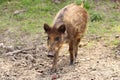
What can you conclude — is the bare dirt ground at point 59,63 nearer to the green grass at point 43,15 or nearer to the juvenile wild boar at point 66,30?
the juvenile wild boar at point 66,30

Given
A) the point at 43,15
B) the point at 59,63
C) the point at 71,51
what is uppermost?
the point at 43,15

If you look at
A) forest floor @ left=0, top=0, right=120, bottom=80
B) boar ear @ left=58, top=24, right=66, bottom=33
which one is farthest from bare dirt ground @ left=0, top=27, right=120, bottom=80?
boar ear @ left=58, top=24, right=66, bottom=33

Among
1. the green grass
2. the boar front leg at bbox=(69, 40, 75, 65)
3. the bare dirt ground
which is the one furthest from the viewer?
the green grass

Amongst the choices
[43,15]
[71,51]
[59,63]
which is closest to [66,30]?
[71,51]

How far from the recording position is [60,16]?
7.25m

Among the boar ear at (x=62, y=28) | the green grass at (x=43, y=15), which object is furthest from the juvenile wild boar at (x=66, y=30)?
the green grass at (x=43, y=15)

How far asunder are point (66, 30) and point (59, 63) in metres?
0.84

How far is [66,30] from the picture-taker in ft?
23.1

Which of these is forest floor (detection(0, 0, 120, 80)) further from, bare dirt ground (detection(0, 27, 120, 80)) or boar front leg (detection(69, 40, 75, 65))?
boar front leg (detection(69, 40, 75, 65))

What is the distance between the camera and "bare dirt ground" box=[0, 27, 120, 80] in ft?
22.1

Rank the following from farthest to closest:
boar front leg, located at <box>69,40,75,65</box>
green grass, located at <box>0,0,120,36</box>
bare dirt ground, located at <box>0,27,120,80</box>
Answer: green grass, located at <box>0,0,120,36</box> → boar front leg, located at <box>69,40,75,65</box> → bare dirt ground, located at <box>0,27,120,80</box>

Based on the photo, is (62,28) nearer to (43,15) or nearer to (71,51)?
(71,51)

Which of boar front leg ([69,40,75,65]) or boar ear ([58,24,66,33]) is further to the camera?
boar front leg ([69,40,75,65])

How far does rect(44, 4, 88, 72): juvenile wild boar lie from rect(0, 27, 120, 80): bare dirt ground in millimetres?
276
